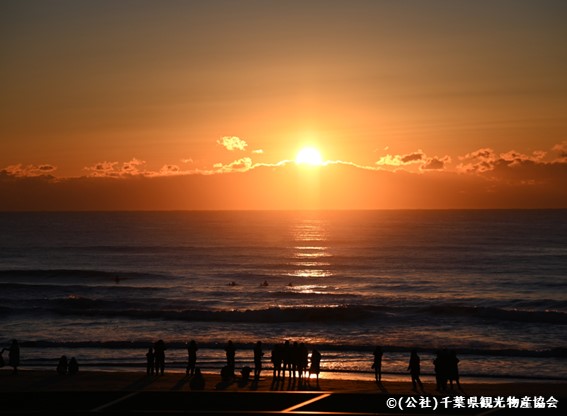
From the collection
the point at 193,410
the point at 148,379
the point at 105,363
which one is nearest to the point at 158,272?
the point at 105,363

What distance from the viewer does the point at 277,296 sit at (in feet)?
211

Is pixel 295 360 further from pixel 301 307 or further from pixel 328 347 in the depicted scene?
pixel 301 307

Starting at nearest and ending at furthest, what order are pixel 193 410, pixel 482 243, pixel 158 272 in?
pixel 193 410 → pixel 158 272 → pixel 482 243

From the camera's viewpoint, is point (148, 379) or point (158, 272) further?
point (158, 272)

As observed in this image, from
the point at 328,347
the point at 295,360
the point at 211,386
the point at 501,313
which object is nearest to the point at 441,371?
the point at 295,360

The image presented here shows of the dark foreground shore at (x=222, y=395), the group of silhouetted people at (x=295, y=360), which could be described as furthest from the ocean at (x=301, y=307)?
the dark foreground shore at (x=222, y=395)

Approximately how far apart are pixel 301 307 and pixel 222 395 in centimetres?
3335

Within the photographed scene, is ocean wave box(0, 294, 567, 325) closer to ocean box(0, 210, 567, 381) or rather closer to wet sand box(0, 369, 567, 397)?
ocean box(0, 210, 567, 381)

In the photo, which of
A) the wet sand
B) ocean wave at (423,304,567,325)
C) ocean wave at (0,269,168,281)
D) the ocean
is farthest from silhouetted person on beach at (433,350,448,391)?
ocean wave at (0,269,168,281)

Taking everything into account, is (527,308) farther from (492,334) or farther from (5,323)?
(5,323)

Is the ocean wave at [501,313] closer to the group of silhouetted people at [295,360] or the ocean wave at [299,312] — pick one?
the ocean wave at [299,312]

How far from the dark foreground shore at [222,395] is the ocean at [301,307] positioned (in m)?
6.08

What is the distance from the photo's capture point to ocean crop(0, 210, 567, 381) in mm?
35969

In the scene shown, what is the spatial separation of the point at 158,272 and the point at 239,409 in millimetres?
67667
